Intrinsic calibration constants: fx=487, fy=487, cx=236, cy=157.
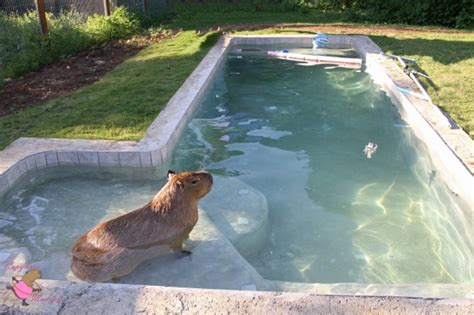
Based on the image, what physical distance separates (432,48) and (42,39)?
795 centimetres

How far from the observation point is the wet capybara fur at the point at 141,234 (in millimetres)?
3250

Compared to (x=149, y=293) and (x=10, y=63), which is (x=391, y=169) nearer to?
(x=149, y=293)

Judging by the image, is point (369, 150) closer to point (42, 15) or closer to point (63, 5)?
point (42, 15)

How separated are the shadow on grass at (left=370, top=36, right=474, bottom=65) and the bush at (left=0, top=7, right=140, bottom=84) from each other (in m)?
6.46

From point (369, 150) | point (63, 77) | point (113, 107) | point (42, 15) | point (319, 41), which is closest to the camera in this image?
point (369, 150)

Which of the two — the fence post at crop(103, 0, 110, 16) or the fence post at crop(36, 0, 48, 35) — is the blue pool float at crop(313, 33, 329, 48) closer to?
the fence post at crop(103, 0, 110, 16)

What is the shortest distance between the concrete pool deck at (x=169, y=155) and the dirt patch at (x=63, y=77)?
182cm

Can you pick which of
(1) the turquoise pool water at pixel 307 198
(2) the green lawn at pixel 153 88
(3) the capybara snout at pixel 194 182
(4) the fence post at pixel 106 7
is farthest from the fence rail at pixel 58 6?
(3) the capybara snout at pixel 194 182

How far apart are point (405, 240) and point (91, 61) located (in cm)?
750

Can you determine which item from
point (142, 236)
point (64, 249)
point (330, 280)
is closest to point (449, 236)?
point (330, 280)

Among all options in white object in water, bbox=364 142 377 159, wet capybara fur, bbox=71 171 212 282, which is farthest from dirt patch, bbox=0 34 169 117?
white object in water, bbox=364 142 377 159

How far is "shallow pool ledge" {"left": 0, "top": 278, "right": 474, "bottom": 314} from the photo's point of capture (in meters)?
2.56

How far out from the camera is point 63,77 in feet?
27.8

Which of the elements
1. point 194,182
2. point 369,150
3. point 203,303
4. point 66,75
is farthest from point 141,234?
point 66,75
